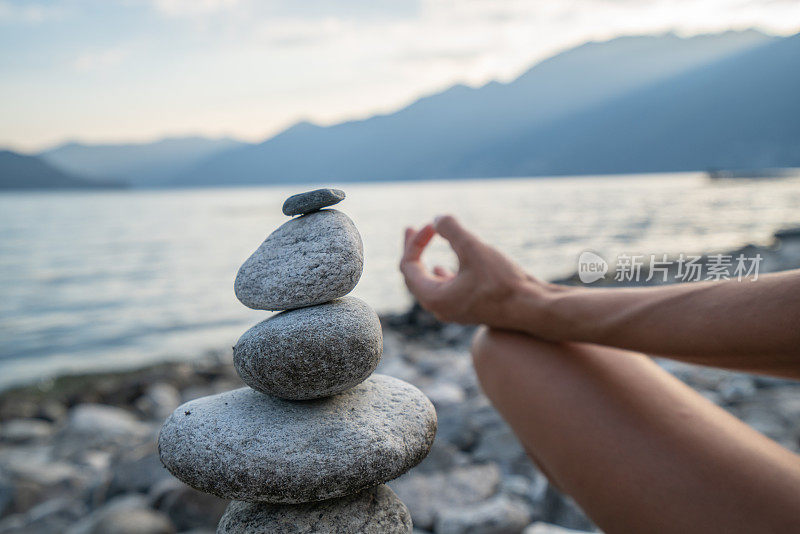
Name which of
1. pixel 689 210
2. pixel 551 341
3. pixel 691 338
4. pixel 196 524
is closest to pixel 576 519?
pixel 551 341

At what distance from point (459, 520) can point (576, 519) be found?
1.74 ft

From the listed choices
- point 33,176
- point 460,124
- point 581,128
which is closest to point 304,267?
point 33,176

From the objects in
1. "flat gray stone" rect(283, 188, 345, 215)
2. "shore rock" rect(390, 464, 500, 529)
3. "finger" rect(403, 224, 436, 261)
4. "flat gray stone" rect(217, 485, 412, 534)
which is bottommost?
"shore rock" rect(390, 464, 500, 529)

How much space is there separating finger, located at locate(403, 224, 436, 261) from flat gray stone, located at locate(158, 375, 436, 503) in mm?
981

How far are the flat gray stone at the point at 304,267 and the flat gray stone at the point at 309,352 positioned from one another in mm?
41

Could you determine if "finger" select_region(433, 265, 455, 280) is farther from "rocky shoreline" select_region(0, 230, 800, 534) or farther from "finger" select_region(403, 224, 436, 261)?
"rocky shoreline" select_region(0, 230, 800, 534)

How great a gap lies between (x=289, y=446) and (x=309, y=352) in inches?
8.0

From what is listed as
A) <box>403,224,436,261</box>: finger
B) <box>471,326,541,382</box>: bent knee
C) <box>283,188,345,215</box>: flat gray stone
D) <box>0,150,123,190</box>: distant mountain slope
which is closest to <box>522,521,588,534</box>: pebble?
<box>471,326,541,382</box>: bent knee

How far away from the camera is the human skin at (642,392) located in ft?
4.29

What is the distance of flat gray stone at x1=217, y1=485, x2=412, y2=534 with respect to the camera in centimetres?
132

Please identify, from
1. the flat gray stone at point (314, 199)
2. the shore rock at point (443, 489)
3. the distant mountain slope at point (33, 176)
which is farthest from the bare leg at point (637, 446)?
the distant mountain slope at point (33, 176)

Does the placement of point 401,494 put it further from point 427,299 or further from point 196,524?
point 427,299

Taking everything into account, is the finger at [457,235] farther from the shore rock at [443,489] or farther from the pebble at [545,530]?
the shore rock at [443,489]

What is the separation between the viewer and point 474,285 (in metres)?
1.94
